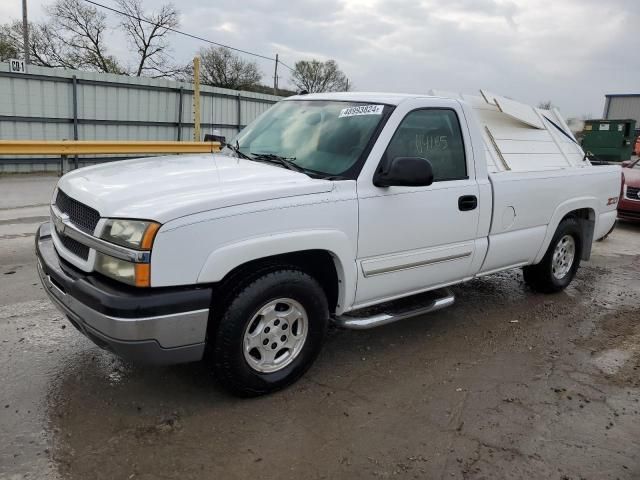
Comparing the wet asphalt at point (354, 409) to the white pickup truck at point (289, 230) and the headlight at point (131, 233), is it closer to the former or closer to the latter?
the white pickup truck at point (289, 230)

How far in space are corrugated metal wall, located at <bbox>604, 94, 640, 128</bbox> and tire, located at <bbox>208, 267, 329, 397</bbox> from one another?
122ft

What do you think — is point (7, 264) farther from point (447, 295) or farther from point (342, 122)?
point (447, 295)

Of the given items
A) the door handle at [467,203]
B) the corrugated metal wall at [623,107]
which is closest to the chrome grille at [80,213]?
the door handle at [467,203]

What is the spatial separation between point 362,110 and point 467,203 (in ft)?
3.54

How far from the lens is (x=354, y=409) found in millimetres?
3275

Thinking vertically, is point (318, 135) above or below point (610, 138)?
below

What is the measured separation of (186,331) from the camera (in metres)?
2.81

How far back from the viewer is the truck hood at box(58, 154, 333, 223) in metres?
2.78

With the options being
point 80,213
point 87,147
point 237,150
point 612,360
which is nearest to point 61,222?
point 80,213

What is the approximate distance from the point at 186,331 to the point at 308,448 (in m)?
0.90

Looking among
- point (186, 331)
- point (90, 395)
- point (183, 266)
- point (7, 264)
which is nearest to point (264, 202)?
point (183, 266)

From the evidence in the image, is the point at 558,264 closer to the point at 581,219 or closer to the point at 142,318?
the point at 581,219

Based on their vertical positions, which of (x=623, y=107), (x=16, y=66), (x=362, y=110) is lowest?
(x=362, y=110)

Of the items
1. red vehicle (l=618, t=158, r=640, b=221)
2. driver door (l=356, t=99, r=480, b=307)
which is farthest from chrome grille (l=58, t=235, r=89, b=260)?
red vehicle (l=618, t=158, r=640, b=221)
